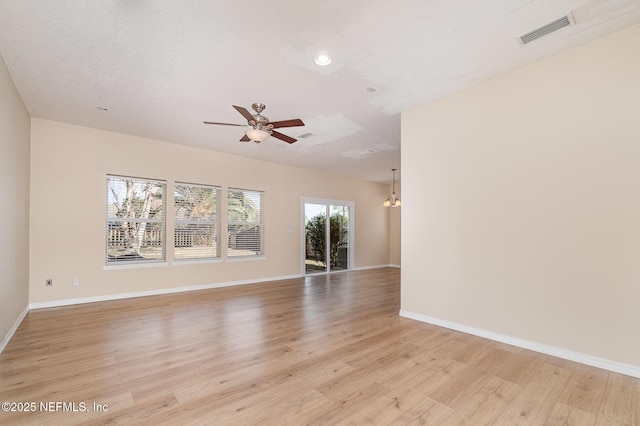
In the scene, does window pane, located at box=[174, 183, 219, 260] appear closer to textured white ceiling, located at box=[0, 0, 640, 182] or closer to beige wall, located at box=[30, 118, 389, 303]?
beige wall, located at box=[30, 118, 389, 303]

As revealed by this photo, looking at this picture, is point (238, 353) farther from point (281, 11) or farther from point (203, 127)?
point (203, 127)

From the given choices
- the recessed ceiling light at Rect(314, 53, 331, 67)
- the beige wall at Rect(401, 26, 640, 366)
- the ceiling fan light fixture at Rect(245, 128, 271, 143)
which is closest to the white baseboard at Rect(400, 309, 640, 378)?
the beige wall at Rect(401, 26, 640, 366)

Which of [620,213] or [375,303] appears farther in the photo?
[375,303]

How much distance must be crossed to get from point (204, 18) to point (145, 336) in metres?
3.28

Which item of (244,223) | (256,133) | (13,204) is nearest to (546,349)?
(256,133)

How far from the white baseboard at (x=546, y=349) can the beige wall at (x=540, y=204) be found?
0.05 metres

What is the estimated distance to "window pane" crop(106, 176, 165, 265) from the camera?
5.27 m

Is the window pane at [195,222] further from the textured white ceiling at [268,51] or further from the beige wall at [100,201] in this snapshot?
the textured white ceiling at [268,51]

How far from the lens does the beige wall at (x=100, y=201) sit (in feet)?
15.1

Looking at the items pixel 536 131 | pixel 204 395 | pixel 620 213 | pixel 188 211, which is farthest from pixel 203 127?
pixel 620 213

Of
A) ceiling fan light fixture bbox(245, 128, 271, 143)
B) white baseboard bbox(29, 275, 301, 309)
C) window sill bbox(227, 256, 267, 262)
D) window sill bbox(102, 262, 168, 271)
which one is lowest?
white baseboard bbox(29, 275, 301, 309)

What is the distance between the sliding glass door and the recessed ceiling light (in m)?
5.07

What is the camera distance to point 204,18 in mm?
2396

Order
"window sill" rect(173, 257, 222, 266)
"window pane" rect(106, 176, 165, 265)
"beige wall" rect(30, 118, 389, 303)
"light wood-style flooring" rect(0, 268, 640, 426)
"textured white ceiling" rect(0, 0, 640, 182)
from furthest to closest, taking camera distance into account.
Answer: "window sill" rect(173, 257, 222, 266) < "window pane" rect(106, 176, 165, 265) < "beige wall" rect(30, 118, 389, 303) < "textured white ceiling" rect(0, 0, 640, 182) < "light wood-style flooring" rect(0, 268, 640, 426)
